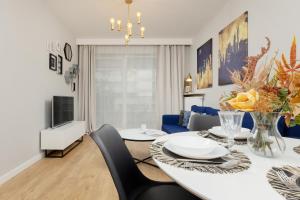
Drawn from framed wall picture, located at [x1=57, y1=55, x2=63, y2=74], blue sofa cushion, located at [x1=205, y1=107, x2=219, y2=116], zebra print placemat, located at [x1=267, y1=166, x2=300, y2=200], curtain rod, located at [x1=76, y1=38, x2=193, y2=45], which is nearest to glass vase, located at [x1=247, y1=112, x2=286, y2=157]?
zebra print placemat, located at [x1=267, y1=166, x2=300, y2=200]

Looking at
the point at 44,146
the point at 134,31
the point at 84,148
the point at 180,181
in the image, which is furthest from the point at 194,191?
the point at 134,31

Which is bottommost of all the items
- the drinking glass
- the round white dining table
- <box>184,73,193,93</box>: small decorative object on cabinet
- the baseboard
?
the baseboard

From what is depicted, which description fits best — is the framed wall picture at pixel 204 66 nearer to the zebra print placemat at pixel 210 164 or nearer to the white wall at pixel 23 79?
the white wall at pixel 23 79

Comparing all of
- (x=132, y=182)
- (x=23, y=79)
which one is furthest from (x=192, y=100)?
(x=132, y=182)

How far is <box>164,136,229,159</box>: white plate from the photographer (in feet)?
2.58

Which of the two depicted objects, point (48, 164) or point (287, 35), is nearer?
point (287, 35)

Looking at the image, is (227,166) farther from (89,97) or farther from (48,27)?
(89,97)

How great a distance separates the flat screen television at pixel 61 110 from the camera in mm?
3293

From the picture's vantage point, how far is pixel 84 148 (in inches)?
148

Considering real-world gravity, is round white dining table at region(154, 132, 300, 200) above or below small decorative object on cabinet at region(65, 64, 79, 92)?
below

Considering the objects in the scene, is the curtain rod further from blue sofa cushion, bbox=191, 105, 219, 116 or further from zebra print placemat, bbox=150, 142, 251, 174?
zebra print placemat, bbox=150, 142, 251, 174

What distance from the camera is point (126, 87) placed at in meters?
5.23

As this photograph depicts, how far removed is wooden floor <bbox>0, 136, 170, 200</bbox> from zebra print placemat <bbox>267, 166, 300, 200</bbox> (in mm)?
1627

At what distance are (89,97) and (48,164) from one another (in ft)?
8.18
